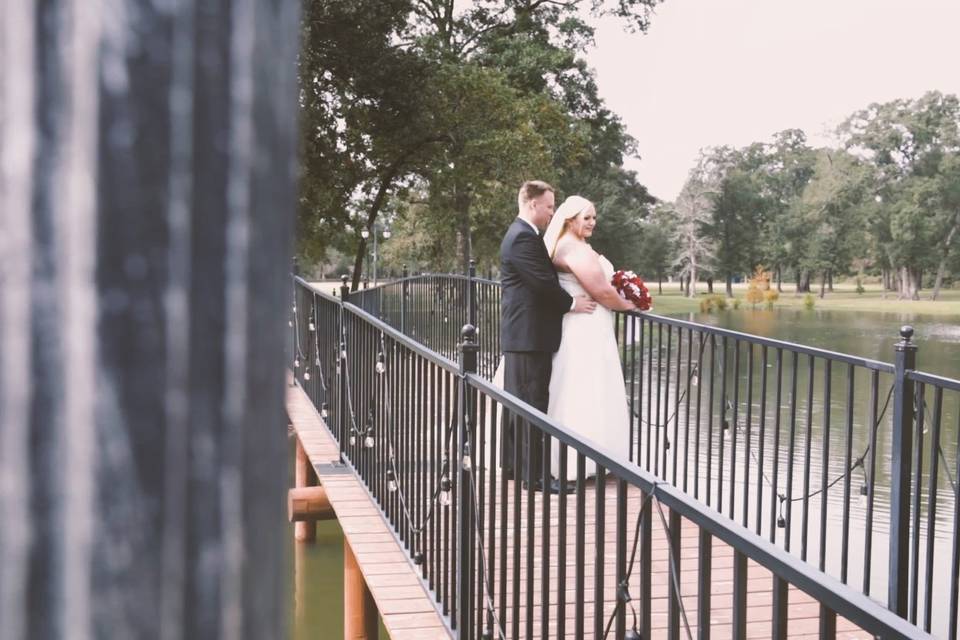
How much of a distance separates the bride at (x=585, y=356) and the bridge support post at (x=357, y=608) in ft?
5.64

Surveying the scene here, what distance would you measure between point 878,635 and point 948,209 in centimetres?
6782

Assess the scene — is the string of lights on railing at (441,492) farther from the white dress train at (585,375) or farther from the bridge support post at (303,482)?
the bridge support post at (303,482)

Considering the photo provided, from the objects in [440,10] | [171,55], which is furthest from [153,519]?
[440,10]

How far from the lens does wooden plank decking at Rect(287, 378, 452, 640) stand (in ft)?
14.7

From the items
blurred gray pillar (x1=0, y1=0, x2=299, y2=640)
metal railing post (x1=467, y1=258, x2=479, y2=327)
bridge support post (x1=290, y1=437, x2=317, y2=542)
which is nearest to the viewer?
blurred gray pillar (x1=0, y1=0, x2=299, y2=640)

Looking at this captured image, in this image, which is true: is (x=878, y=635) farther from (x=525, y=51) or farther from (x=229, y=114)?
(x=525, y=51)

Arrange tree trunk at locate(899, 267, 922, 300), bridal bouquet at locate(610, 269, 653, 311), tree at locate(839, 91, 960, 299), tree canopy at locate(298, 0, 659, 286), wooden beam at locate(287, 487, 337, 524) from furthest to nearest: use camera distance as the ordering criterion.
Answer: tree trunk at locate(899, 267, 922, 300)
tree at locate(839, 91, 960, 299)
tree canopy at locate(298, 0, 659, 286)
wooden beam at locate(287, 487, 337, 524)
bridal bouquet at locate(610, 269, 653, 311)

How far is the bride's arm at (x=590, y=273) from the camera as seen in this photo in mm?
6559

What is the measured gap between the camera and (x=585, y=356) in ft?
22.1

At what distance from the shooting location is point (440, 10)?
3544cm

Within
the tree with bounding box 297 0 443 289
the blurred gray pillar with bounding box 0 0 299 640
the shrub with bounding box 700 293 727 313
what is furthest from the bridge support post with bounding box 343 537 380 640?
the shrub with bounding box 700 293 727 313

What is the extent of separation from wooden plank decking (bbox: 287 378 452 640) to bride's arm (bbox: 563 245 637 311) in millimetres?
1867

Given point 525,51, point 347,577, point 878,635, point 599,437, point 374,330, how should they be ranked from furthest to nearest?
point 525,51 → point 347,577 → point 599,437 → point 374,330 → point 878,635

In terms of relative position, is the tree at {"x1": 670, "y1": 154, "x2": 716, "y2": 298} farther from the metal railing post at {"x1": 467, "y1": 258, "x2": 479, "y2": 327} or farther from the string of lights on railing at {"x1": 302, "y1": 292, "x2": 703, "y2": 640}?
the string of lights on railing at {"x1": 302, "y1": 292, "x2": 703, "y2": 640}
